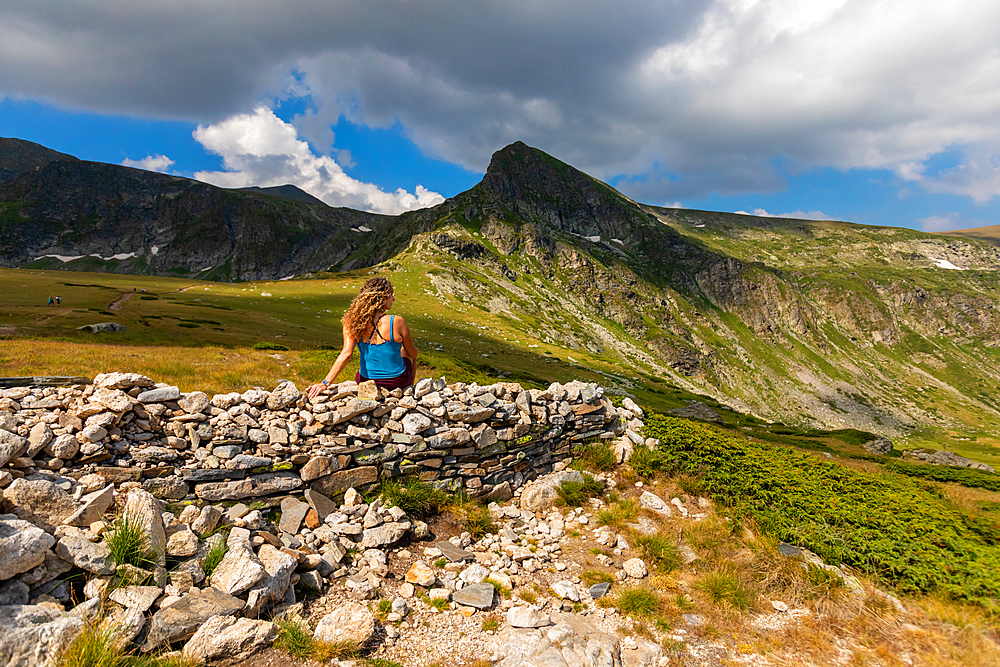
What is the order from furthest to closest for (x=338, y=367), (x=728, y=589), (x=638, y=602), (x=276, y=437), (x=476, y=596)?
(x=338, y=367), (x=276, y=437), (x=728, y=589), (x=638, y=602), (x=476, y=596)

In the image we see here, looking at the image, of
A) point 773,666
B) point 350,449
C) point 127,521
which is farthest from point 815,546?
point 127,521

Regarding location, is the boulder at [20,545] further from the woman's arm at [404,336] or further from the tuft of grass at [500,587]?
the tuft of grass at [500,587]

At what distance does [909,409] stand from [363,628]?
23755cm

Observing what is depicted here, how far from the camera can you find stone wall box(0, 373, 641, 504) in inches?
276

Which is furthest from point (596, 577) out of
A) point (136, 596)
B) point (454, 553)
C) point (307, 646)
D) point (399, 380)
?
point (136, 596)

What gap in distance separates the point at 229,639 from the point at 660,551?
305 inches

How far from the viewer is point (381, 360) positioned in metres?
9.67

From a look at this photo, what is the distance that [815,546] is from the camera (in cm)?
845

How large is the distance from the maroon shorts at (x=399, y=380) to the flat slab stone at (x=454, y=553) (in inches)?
145

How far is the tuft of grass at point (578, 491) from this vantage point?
414 inches

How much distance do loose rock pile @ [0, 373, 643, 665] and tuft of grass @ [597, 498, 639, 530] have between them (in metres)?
2.18

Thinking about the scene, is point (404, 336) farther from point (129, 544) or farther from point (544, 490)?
point (129, 544)

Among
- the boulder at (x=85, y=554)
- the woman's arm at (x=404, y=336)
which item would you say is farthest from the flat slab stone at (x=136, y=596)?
the woman's arm at (x=404, y=336)

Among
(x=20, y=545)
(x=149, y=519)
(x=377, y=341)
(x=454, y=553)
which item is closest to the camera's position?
(x=20, y=545)
